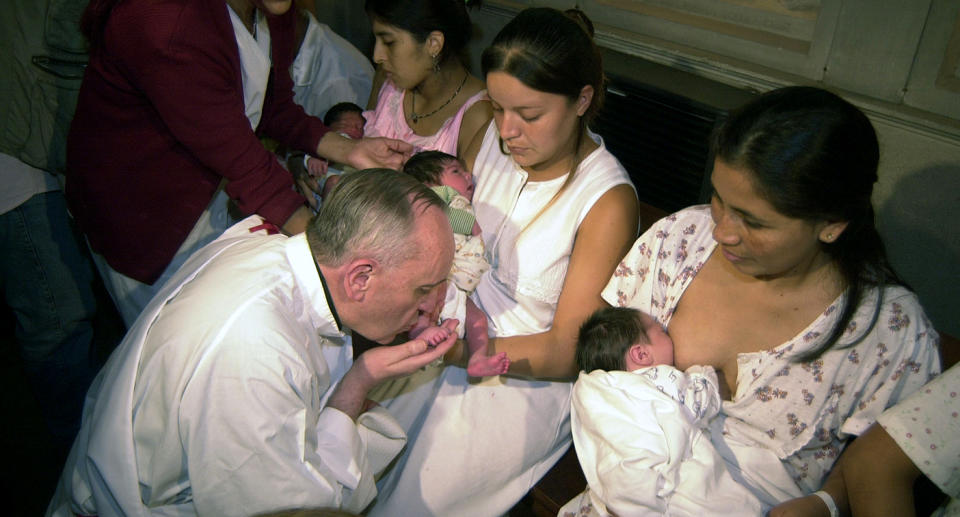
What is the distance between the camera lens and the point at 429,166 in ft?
8.50

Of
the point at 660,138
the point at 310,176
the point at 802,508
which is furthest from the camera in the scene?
the point at 660,138

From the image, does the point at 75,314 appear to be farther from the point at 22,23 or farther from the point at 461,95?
the point at 461,95

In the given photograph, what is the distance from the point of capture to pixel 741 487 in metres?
1.76

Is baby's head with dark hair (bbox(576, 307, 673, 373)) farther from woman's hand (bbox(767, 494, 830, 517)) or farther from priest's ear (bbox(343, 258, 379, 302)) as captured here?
priest's ear (bbox(343, 258, 379, 302))

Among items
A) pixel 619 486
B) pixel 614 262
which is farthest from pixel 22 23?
pixel 619 486

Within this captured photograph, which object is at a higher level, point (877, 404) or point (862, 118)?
point (862, 118)

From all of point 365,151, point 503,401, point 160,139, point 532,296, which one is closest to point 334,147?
point 365,151

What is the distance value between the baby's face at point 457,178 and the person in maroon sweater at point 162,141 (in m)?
0.53

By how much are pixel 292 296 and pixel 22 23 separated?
1.70 meters

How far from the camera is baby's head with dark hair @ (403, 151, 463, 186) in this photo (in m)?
2.56

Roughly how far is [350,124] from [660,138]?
159cm

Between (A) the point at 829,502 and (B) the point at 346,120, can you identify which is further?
(B) the point at 346,120

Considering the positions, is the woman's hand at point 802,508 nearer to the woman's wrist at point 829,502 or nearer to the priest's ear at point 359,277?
the woman's wrist at point 829,502

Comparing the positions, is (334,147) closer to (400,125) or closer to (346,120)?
(400,125)
